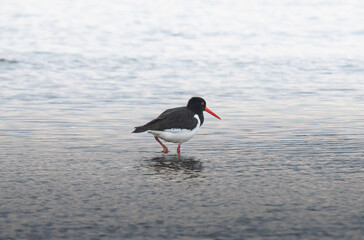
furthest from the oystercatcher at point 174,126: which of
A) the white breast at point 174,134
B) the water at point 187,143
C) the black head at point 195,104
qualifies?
the black head at point 195,104

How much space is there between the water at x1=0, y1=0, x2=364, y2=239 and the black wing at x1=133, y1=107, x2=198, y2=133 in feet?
1.25

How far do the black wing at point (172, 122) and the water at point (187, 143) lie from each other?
0.38 metres

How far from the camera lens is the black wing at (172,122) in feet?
35.1

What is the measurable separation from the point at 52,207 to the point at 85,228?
2.83 ft

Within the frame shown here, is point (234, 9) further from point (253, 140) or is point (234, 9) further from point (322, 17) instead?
point (253, 140)

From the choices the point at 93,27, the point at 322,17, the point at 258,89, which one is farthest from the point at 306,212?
the point at 322,17

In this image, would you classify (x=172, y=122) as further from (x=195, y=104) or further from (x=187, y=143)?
(x=195, y=104)

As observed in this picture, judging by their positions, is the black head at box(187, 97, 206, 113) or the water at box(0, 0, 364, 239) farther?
the black head at box(187, 97, 206, 113)

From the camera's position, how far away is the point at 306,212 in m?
6.67

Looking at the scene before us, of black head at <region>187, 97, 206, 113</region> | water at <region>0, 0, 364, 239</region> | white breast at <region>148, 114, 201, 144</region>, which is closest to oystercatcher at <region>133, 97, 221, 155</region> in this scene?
white breast at <region>148, 114, 201, 144</region>

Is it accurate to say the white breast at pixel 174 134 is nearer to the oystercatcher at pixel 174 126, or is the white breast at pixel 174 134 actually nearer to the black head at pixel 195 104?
A: the oystercatcher at pixel 174 126

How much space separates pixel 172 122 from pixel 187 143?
2.27 ft

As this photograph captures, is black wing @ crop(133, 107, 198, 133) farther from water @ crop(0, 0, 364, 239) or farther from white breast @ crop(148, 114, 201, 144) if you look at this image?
water @ crop(0, 0, 364, 239)

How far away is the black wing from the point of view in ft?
35.1
